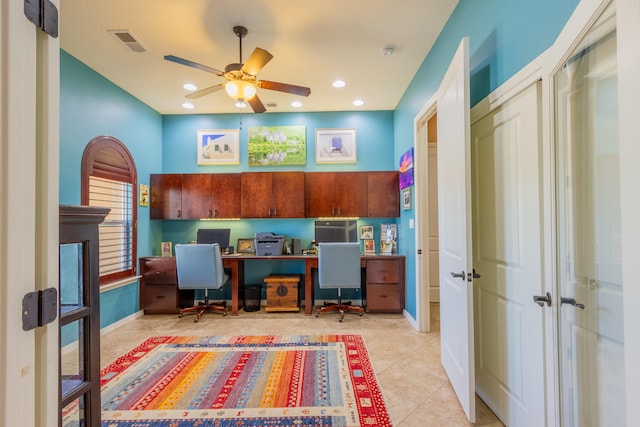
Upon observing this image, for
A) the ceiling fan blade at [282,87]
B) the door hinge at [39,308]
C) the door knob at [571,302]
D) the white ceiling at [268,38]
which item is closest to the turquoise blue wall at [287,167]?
the white ceiling at [268,38]

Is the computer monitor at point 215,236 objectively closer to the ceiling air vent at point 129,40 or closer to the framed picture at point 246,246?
the framed picture at point 246,246

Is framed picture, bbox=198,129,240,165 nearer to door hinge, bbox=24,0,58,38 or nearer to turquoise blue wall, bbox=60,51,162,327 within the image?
turquoise blue wall, bbox=60,51,162,327

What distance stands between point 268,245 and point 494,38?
3290 mm

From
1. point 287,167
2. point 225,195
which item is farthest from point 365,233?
point 225,195

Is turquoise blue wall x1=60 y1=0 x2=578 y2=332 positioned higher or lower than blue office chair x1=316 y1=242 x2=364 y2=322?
higher

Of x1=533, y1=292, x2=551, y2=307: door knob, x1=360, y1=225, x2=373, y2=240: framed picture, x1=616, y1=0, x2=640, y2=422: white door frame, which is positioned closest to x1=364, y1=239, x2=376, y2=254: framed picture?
x1=360, y1=225, x2=373, y2=240: framed picture

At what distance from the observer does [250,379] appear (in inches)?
91.3

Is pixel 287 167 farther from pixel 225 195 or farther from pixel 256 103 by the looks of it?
pixel 256 103

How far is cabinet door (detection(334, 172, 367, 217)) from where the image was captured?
4.21 metres

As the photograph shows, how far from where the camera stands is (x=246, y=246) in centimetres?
443

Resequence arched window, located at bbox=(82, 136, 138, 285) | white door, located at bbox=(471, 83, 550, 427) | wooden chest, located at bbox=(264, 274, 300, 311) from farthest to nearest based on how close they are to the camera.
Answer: wooden chest, located at bbox=(264, 274, 300, 311), arched window, located at bbox=(82, 136, 138, 285), white door, located at bbox=(471, 83, 550, 427)

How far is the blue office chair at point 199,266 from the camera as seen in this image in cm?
362

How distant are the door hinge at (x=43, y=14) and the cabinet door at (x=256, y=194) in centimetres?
340

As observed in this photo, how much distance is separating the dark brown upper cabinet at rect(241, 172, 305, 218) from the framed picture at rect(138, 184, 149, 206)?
1.31 metres
